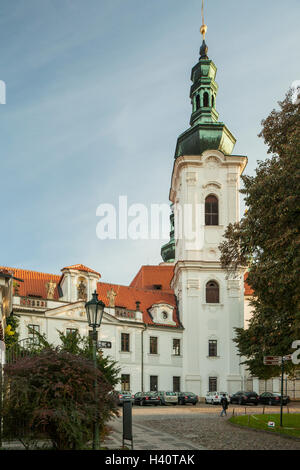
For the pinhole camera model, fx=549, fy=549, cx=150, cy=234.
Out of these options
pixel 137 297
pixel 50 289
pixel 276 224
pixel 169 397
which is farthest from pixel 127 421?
pixel 137 297

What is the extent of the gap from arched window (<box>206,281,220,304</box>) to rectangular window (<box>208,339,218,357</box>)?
12.6 feet

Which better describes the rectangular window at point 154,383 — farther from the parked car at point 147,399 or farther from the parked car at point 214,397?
the parked car at point 147,399

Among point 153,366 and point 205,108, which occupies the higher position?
point 205,108

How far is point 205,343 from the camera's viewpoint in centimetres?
5278

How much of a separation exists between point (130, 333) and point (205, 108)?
81.6 feet

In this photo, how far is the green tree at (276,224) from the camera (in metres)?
17.0

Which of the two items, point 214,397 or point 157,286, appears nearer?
point 214,397

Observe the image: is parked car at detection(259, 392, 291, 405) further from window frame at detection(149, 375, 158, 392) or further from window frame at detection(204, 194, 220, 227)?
window frame at detection(204, 194, 220, 227)

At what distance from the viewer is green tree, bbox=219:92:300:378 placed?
16969mm

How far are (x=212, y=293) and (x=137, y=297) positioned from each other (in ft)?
26.8

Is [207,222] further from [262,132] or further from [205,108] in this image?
[262,132]

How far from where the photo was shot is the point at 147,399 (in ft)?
145

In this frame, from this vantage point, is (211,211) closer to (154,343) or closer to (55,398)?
(154,343)
